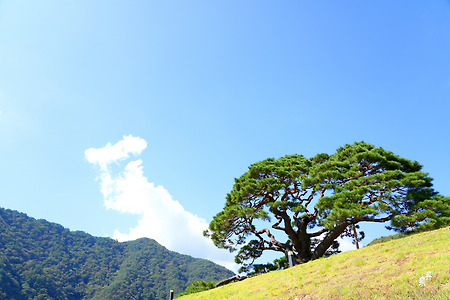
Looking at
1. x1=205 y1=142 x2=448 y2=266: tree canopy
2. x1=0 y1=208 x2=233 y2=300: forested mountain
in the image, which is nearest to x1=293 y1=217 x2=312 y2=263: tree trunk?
x1=205 y1=142 x2=448 y2=266: tree canopy

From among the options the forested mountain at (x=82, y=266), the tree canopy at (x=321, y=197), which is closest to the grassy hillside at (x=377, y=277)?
the tree canopy at (x=321, y=197)

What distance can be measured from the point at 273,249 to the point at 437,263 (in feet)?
47.3

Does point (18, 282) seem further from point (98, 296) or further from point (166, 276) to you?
point (166, 276)

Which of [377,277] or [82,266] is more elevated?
[82,266]

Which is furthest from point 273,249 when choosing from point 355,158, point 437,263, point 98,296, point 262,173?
point 98,296

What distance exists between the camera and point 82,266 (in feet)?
447

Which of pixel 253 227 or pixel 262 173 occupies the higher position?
pixel 262 173

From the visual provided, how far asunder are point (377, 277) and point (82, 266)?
158 m

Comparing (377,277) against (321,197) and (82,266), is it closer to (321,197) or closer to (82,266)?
(321,197)

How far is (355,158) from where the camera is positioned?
1862 centimetres

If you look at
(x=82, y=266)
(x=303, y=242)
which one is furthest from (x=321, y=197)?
(x=82, y=266)

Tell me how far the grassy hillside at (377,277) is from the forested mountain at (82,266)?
11419 centimetres

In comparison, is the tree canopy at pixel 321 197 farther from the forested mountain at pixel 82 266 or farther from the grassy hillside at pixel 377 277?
the forested mountain at pixel 82 266

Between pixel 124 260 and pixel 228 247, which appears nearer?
pixel 228 247
